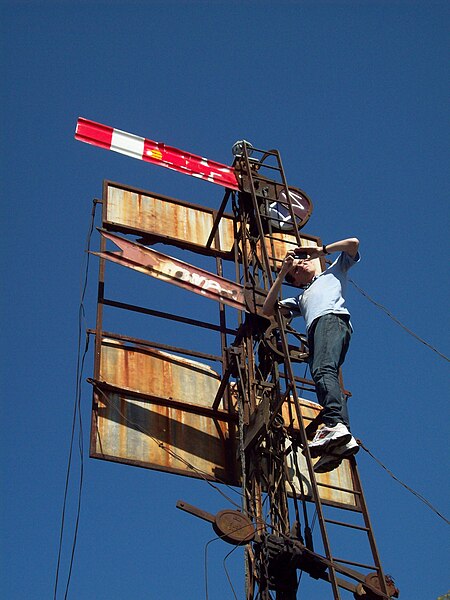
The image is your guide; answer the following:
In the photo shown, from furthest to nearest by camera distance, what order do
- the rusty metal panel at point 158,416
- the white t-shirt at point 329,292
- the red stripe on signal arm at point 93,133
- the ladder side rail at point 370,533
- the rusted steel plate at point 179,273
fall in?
the red stripe on signal arm at point 93,133 < the rusted steel plate at point 179,273 < the rusty metal panel at point 158,416 < the white t-shirt at point 329,292 < the ladder side rail at point 370,533

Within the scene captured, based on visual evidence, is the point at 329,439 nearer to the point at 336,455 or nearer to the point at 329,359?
the point at 336,455

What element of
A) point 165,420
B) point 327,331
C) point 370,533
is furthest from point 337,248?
point 165,420

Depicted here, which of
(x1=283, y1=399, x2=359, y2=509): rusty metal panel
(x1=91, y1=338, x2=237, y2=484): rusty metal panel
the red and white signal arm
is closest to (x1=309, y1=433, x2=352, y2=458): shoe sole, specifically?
(x1=91, y1=338, x2=237, y2=484): rusty metal panel

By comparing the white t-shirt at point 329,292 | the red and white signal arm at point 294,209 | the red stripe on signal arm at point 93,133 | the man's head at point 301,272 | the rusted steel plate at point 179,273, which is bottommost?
the white t-shirt at point 329,292

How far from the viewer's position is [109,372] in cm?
1100

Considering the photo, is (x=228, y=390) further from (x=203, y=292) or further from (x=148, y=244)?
(x=148, y=244)

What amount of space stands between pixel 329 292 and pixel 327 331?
1.50 feet

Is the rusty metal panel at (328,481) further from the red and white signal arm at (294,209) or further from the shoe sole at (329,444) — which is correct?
the shoe sole at (329,444)

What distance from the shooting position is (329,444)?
24.7 ft

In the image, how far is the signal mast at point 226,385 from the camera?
8.31 m

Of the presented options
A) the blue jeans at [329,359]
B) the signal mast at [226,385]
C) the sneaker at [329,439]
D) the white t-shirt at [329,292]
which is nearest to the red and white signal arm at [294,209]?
the signal mast at [226,385]

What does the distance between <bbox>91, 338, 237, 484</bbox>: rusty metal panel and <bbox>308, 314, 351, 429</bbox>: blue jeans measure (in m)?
3.07

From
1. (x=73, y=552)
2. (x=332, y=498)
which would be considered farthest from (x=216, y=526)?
(x=332, y=498)

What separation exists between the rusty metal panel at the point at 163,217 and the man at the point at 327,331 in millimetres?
4311
